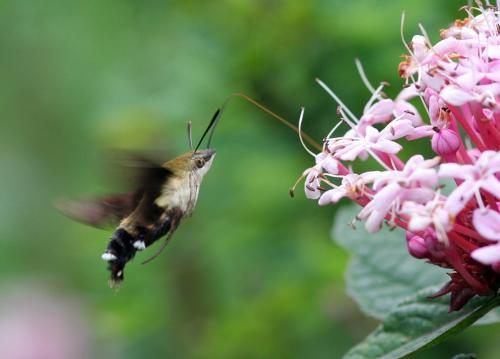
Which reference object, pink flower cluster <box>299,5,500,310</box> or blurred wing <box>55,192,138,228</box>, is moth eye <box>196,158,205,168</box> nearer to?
blurred wing <box>55,192,138,228</box>

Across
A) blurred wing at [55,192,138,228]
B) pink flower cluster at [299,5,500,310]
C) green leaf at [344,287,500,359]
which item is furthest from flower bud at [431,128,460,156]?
blurred wing at [55,192,138,228]

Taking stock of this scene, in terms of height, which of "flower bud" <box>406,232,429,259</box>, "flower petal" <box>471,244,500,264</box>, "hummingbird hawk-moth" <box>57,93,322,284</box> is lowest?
"flower petal" <box>471,244,500,264</box>

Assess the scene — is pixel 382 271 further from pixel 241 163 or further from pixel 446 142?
pixel 241 163

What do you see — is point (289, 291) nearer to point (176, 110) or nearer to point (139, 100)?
point (176, 110)

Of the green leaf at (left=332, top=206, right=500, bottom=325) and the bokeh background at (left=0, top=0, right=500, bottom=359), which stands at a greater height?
the bokeh background at (left=0, top=0, right=500, bottom=359)

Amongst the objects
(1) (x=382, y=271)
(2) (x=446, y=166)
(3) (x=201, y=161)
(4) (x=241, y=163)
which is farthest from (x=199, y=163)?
(4) (x=241, y=163)

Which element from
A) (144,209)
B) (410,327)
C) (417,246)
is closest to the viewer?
(417,246)

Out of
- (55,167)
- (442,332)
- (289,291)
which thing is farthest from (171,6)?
(55,167)

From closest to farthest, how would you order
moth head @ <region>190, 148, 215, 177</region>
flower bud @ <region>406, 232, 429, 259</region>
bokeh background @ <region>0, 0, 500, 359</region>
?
flower bud @ <region>406, 232, 429, 259</region>, moth head @ <region>190, 148, 215, 177</region>, bokeh background @ <region>0, 0, 500, 359</region>

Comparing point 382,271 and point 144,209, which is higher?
point 144,209
